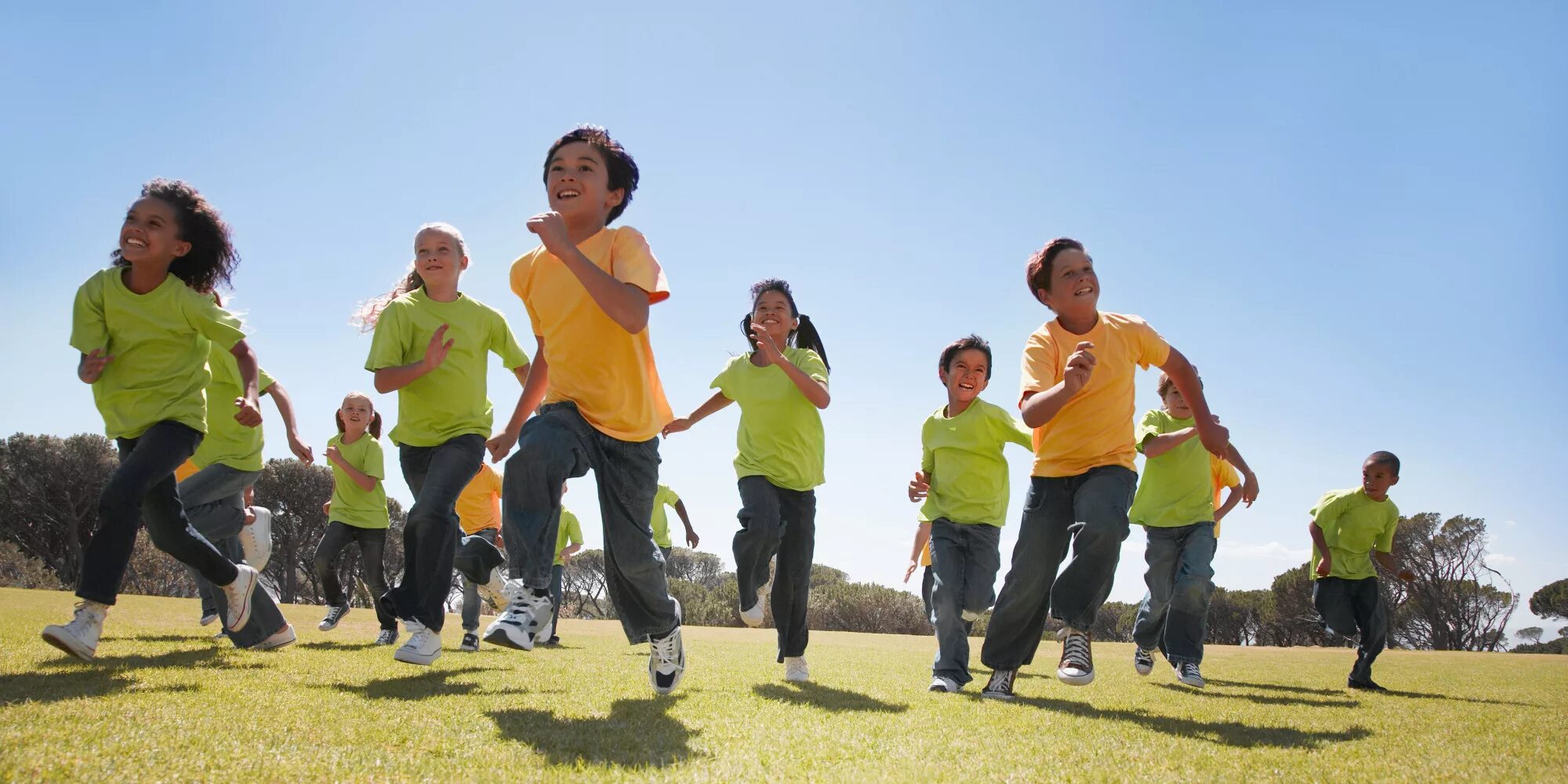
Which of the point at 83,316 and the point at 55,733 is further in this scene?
the point at 83,316

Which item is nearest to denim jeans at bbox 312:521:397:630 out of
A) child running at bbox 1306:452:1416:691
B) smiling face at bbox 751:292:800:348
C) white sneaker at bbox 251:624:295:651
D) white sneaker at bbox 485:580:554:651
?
white sneaker at bbox 251:624:295:651

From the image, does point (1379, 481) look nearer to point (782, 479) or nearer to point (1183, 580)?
point (1183, 580)

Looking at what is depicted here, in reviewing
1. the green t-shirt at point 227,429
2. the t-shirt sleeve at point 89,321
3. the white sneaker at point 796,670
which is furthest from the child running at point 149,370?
the white sneaker at point 796,670

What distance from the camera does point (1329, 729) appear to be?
4.05m

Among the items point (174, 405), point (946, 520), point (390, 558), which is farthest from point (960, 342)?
point (390, 558)

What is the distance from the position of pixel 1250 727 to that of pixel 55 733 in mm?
4338

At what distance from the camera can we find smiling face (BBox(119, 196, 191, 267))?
185 inches

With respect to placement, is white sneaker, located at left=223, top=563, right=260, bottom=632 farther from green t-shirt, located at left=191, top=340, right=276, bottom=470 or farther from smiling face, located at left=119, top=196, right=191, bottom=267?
smiling face, located at left=119, top=196, right=191, bottom=267

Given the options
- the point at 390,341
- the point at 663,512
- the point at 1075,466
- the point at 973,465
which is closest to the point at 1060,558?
the point at 1075,466

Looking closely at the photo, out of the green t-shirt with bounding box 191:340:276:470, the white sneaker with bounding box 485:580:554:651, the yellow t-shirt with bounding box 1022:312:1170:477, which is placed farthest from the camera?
the green t-shirt with bounding box 191:340:276:470

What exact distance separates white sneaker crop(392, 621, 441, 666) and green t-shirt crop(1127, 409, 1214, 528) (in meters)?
5.19

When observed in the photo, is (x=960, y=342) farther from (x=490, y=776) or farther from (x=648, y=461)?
(x=490, y=776)

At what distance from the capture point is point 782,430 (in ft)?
20.5

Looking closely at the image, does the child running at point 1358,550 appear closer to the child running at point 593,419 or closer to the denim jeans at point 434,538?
the child running at point 593,419
